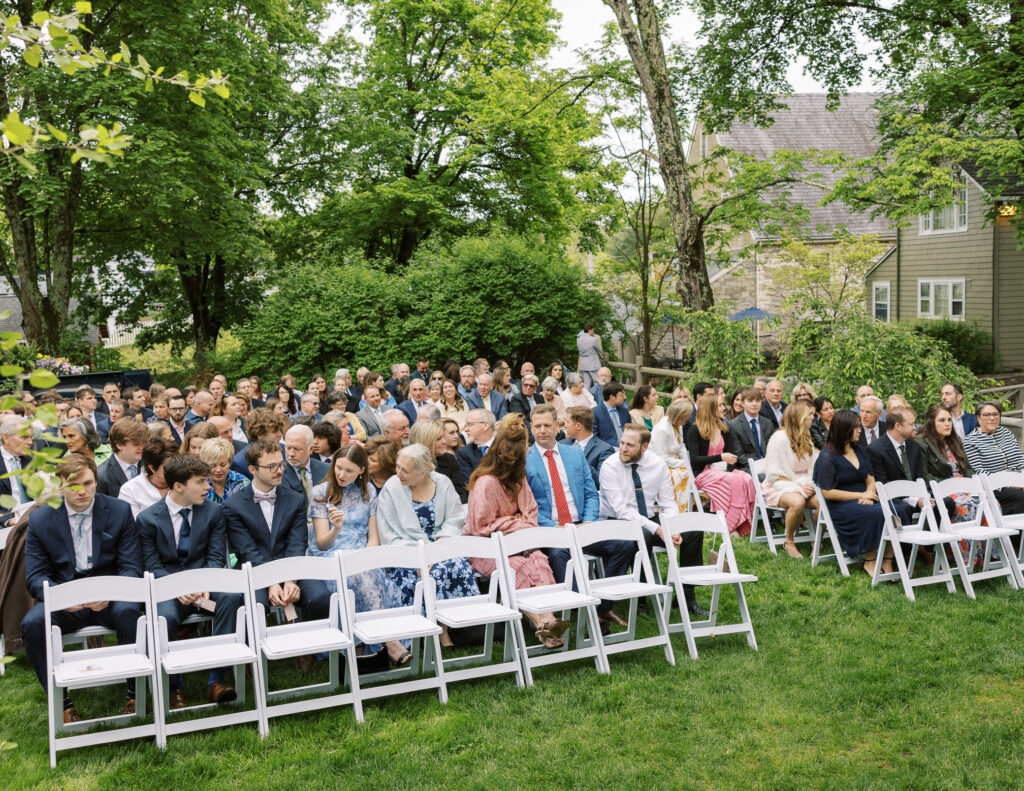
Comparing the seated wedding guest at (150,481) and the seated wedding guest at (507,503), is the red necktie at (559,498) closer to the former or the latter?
the seated wedding guest at (507,503)

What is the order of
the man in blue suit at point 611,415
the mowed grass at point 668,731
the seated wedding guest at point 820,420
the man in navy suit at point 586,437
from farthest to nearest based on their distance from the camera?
the man in blue suit at point 611,415 < the seated wedding guest at point 820,420 < the man in navy suit at point 586,437 < the mowed grass at point 668,731

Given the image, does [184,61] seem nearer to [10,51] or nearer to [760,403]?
[10,51]

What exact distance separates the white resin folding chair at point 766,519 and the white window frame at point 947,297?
1786 cm

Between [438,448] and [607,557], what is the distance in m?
1.64

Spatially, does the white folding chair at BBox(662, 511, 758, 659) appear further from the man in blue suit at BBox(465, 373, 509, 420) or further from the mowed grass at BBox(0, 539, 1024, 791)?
the man in blue suit at BBox(465, 373, 509, 420)

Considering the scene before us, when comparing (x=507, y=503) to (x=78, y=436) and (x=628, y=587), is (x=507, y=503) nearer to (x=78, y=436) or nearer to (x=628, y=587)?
(x=628, y=587)

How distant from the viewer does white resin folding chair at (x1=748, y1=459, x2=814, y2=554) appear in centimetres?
860

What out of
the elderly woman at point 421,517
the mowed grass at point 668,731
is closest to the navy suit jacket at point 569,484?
the elderly woman at point 421,517

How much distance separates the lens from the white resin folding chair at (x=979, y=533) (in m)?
7.28

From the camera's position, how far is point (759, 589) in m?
7.51

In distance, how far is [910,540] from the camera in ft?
23.6

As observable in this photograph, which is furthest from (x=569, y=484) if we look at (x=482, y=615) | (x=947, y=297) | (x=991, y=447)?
(x=947, y=297)

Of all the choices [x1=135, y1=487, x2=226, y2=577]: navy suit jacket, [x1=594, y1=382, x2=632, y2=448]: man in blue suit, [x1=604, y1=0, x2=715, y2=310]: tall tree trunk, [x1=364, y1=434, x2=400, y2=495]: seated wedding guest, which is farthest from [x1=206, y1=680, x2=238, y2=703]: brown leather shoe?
[x1=604, y1=0, x2=715, y2=310]: tall tree trunk

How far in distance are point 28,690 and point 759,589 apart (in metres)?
5.41
